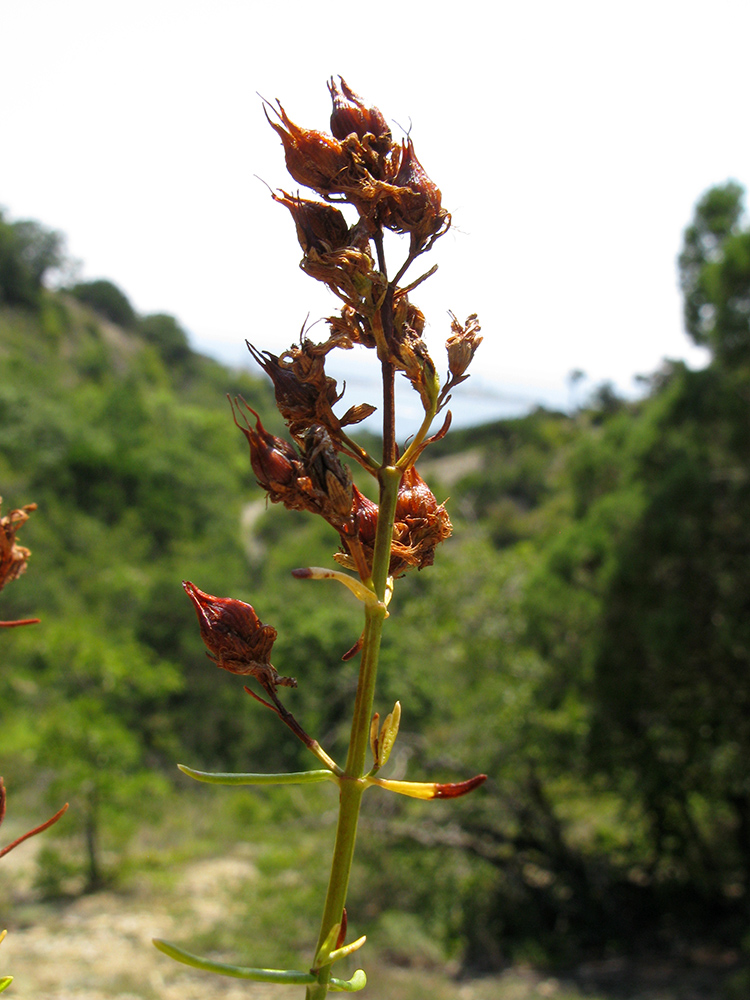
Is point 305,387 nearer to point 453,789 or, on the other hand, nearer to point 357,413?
point 357,413

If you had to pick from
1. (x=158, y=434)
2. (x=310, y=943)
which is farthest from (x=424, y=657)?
(x=158, y=434)

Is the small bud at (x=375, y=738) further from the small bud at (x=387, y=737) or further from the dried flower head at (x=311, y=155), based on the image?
the dried flower head at (x=311, y=155)

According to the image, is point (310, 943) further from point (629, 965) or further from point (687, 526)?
point (687, 526)

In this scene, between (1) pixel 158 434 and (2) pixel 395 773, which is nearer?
(2) pixel 395 773

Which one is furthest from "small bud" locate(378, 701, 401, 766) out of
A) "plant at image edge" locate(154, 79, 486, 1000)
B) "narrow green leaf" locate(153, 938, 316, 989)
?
"narrow green leaf" locate(153, 938, 316, 989)

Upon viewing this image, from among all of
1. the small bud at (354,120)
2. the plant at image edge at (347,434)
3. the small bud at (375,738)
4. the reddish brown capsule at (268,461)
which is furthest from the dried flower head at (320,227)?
the small bud at (375,738)

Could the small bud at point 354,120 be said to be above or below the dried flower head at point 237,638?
above


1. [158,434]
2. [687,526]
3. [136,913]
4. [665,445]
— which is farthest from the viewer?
[158,434]
